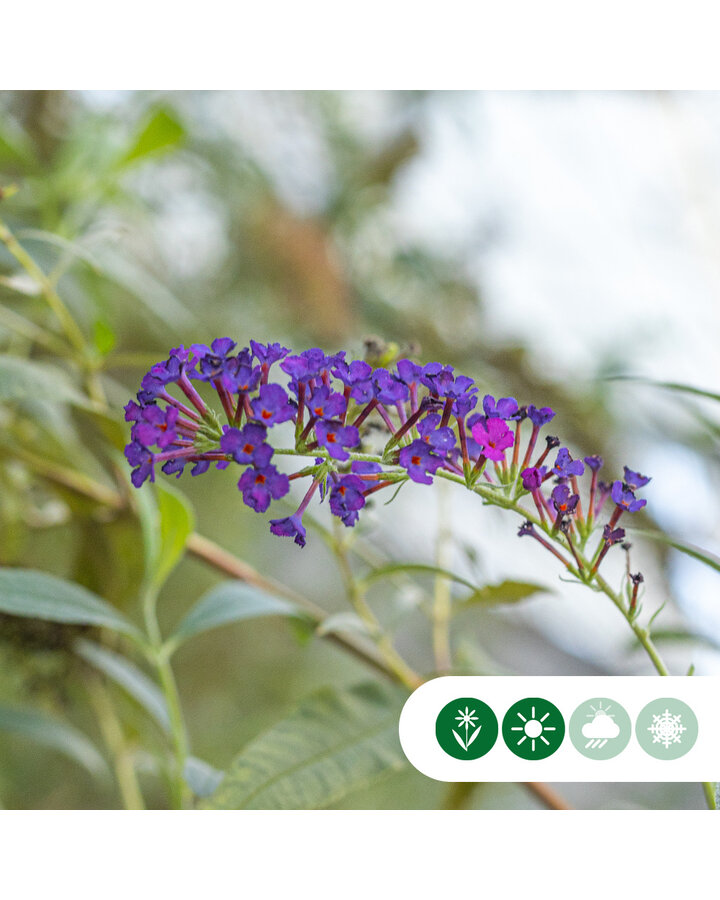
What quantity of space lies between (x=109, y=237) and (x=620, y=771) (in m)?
0.40

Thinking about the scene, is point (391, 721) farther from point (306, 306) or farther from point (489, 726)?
point (306, 306)

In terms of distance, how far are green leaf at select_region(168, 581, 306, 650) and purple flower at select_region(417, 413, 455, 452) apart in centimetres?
17

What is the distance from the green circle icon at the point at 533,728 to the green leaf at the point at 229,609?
122mm

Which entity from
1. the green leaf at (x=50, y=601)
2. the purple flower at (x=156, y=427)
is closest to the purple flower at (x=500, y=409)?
the purple flower at (x=156, y=427)

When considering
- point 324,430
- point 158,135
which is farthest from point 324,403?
point 158,135

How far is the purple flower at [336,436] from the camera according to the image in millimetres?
247

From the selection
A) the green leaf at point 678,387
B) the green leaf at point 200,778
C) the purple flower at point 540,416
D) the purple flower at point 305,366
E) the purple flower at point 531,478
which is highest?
the green leaf at point 678,387

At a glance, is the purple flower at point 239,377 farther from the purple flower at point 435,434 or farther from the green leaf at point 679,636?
the green leaf at point 679,636

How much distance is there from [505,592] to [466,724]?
0.08 metres

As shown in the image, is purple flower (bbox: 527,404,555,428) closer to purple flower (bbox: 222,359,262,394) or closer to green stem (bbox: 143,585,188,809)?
purple flower (bbox: 222,359,262,394)

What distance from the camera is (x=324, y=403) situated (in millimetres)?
253

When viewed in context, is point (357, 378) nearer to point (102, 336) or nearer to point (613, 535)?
point (613, 535)

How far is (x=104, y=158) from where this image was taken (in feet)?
2.00

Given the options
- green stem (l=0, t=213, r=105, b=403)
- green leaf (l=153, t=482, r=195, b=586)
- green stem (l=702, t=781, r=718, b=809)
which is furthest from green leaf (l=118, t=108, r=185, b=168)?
green stem (l=702, t=781, r=718, b=809)
